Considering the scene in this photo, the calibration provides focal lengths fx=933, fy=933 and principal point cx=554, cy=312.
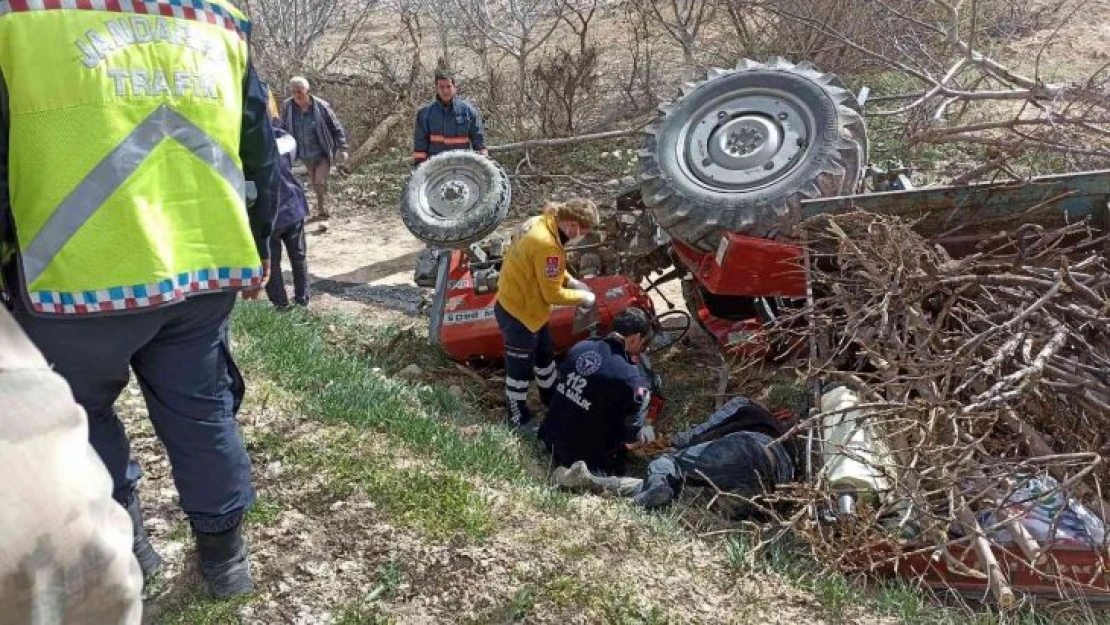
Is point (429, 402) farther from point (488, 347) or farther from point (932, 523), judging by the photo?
point (932, 523)

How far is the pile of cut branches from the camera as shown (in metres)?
2.47

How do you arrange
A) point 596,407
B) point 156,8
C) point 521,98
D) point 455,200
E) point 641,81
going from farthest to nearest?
1. point 641,81
2. point 521,98
3. point 455,200
4. point 596,407
5. point 156,8

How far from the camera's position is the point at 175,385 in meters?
2.18

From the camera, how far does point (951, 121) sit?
8.79 m

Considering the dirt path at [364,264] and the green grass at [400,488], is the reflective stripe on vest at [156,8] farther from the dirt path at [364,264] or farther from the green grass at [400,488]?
the dirt path at [364,264]

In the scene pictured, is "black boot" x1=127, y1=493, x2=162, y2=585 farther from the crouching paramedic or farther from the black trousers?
the black trousers

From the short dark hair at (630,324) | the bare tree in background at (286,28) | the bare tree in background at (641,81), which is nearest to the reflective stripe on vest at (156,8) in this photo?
the short dark hair at (630,324)

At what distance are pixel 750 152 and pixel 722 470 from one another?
1.66m

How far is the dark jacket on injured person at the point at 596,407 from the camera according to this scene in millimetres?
4223

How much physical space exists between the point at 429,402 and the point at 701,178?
1.69 meters

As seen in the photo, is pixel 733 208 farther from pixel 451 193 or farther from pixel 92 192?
pixel 92 192

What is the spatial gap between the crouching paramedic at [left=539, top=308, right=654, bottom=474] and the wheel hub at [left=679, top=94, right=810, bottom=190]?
97 centimetres

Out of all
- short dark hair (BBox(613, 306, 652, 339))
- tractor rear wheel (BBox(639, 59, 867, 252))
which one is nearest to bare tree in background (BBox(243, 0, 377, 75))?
tractor rear wheel (BBox(639, 59, 867, 252))

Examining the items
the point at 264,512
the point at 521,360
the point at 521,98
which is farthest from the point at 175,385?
the point at 521,98
